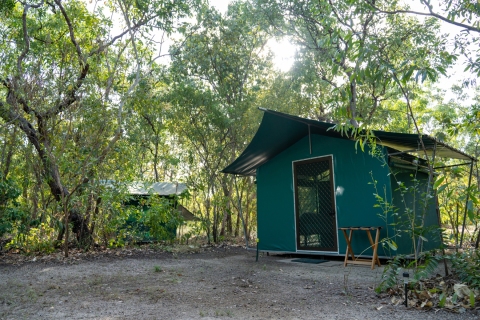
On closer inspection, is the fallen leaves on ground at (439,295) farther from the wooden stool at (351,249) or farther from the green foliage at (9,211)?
the green foliage at (9,211)

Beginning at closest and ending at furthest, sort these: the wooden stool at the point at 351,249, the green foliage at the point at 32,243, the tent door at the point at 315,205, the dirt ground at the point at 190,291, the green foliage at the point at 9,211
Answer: the dirt ground at the point at 190,291 → the wooden stool at the point at 351,249 → the green foliage at the point at 9,211 → the tent door at the point at 315,205 → the green foliage at the point at 32,243

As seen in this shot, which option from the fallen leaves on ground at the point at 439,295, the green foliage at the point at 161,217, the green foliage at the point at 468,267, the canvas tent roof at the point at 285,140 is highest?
the canvas tent roof at the point at 285,140

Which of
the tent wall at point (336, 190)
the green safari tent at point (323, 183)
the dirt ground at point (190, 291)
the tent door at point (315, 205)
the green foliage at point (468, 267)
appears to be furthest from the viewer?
the tent door at point (315, 205)

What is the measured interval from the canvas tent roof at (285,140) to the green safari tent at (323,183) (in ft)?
0.05

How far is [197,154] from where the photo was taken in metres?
9.52

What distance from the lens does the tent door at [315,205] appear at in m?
6.52

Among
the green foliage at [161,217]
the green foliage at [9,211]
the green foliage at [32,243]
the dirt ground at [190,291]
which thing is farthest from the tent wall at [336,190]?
the green foliage at [9,211]

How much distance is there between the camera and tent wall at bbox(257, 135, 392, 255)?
595 centimetres

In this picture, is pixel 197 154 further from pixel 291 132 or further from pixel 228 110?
pixel 291 132

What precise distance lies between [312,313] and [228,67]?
6.89 m

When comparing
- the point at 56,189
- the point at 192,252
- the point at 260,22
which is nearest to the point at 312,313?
the point at 192,252

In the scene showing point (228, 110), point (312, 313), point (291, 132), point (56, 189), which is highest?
point (228, 110)

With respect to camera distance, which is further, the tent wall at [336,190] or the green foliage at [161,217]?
the green foliage at [161,217]

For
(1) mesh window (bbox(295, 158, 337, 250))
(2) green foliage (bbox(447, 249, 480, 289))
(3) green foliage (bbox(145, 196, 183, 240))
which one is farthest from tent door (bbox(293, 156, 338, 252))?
(2) green foliage (bbox(447, 249, 480, 289))
